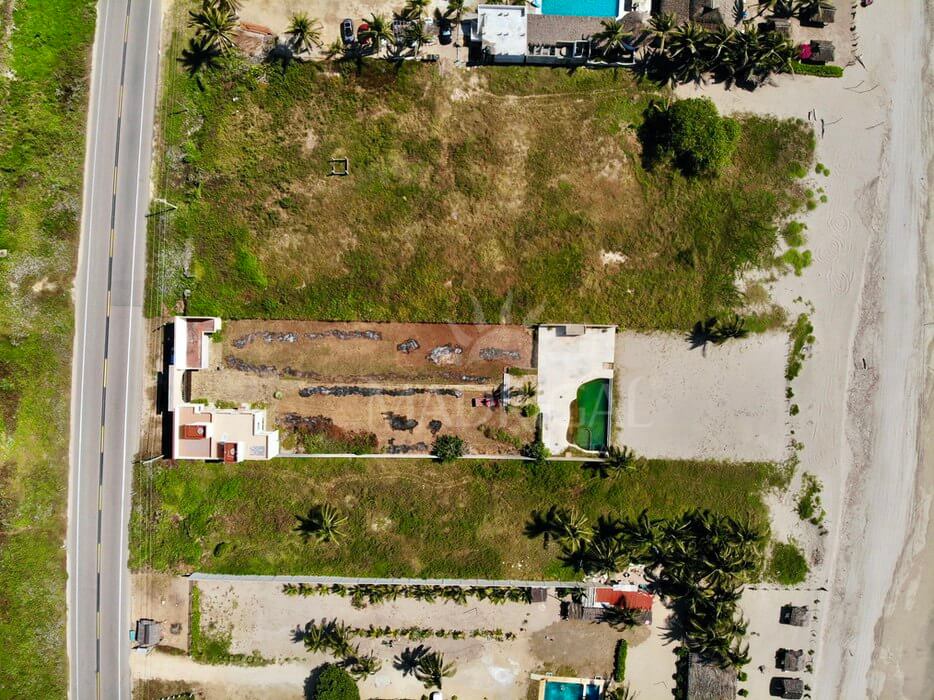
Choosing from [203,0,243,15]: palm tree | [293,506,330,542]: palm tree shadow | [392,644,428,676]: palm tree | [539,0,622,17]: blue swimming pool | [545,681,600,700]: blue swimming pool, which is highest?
[539,0,622,17]: blue swimming pool

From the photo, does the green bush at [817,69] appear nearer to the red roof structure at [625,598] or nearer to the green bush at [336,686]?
the red roof structure at [625,598]

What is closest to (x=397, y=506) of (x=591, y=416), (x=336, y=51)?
(x=591, y=416)

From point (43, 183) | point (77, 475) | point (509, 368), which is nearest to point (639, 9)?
point (509, 368)

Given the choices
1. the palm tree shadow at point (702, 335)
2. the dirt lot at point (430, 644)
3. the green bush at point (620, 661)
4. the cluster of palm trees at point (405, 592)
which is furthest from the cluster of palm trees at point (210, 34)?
the green bush at point (620, 661)

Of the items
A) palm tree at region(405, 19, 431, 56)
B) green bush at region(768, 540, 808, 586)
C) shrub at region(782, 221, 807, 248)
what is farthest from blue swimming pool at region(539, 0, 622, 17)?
green bush at region(768, 540, 808, 586)

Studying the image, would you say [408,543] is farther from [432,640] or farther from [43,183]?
[43,183]

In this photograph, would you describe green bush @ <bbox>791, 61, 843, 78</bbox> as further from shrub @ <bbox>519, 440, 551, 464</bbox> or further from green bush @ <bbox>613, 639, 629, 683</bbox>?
green bush @ <bbox>613, 639, 629, 683</bbox>
